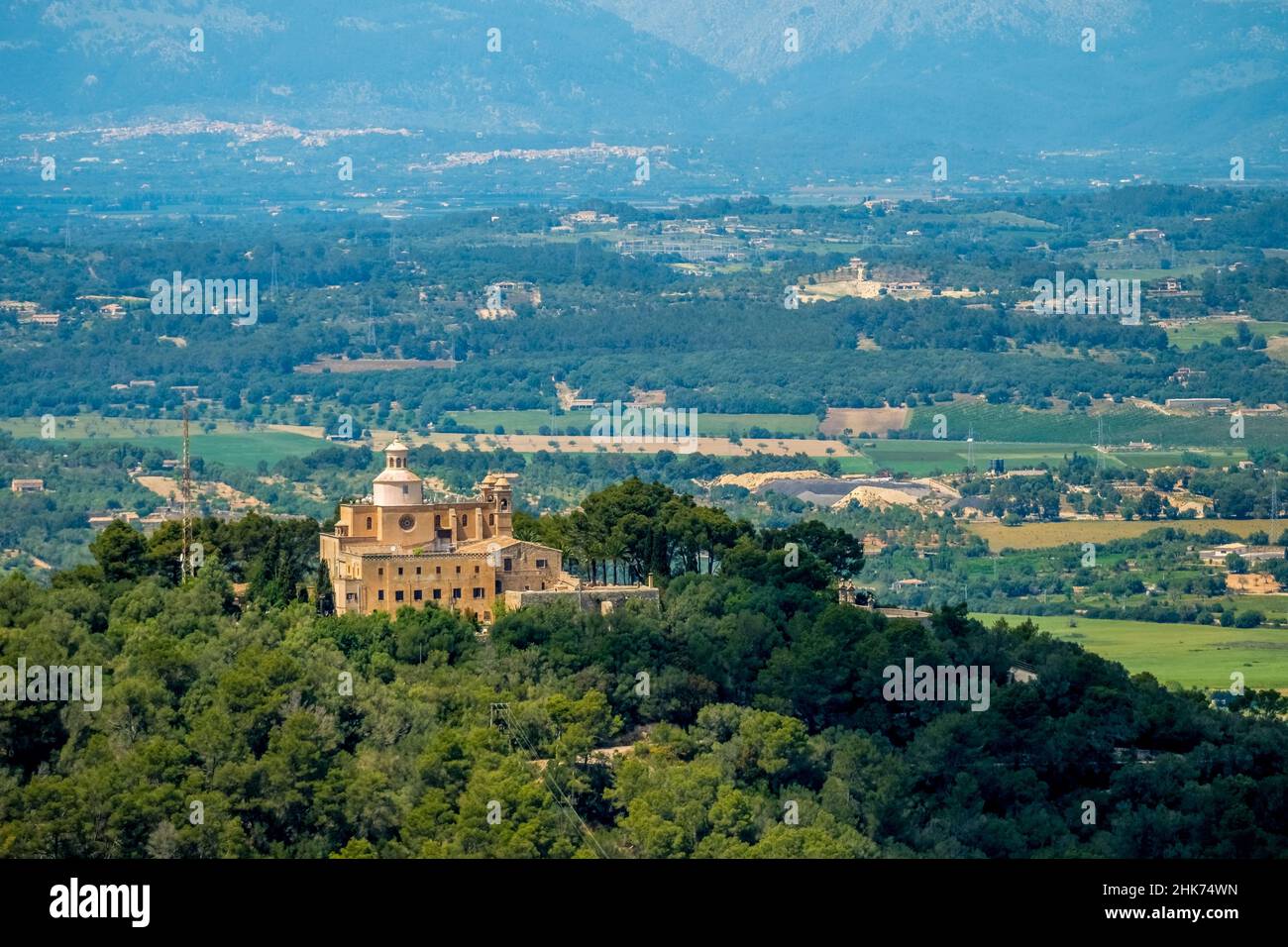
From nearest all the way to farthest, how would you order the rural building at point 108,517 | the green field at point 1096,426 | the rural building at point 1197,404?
the rural building at point 108,517 → the green field at point 1096,426 → the rural building at point 1197,404

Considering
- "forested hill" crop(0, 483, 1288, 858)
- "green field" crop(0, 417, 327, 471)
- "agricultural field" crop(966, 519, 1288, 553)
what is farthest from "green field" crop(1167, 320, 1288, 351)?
"forested hill" crop(0, 483, 1288, 858)

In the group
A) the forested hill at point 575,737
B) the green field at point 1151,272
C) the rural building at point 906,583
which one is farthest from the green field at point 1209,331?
the forested hill at point 575,737

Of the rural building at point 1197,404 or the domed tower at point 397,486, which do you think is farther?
the rural building at point 1197,404

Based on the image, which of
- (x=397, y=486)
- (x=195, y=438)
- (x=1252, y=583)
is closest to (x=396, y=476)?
(x=397, y=486)

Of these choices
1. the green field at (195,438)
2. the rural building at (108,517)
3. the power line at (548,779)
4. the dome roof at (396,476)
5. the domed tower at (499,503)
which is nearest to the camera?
the power line at (548,779)

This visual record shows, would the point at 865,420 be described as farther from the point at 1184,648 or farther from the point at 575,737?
the point at 575,737

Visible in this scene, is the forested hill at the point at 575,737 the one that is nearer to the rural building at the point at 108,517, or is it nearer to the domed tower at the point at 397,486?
the domed tower at the point at 397,486
